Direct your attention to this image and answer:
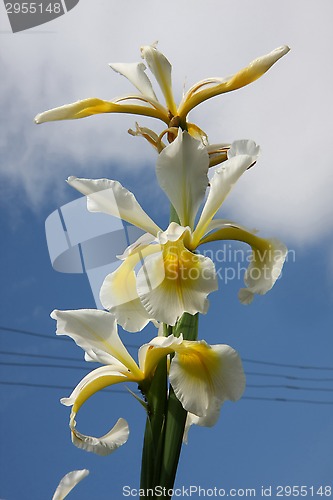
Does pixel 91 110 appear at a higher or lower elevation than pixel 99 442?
higher

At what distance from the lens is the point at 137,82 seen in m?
2.28

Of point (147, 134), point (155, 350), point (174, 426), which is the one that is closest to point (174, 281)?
point (155, 350)

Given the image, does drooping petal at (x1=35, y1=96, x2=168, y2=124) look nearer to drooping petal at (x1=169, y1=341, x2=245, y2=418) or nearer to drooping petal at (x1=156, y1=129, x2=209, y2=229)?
drooping petal at (x1=156, y1=129, x2=209, y2=229)

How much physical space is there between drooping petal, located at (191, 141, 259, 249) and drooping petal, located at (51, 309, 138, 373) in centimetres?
34

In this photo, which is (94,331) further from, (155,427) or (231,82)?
(231,82)

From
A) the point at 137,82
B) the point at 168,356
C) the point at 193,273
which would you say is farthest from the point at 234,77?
A: the point at 168,356

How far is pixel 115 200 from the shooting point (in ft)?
6.32

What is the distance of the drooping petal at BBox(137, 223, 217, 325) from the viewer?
175 cm

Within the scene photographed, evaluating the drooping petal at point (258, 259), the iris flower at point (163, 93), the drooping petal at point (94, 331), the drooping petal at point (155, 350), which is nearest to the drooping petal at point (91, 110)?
the iris flower at point (163, 93)

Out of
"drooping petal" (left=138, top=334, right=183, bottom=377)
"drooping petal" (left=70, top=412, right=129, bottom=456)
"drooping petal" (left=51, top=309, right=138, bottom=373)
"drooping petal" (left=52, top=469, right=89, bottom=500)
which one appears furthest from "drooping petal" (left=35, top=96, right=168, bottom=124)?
"drooping petal" (left=52, top=469, right=89, bottom=500)

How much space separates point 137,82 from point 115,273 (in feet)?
2.43

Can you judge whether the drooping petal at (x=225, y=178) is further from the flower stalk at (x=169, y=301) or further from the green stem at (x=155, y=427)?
the green stem at (x=155, y=427)

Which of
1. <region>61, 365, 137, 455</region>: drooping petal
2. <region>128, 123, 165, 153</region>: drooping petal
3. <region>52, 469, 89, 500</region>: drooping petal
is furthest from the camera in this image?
<region>128, 123, 165, 153</region>: drooping petal

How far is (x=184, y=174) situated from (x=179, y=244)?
0.63 feet
